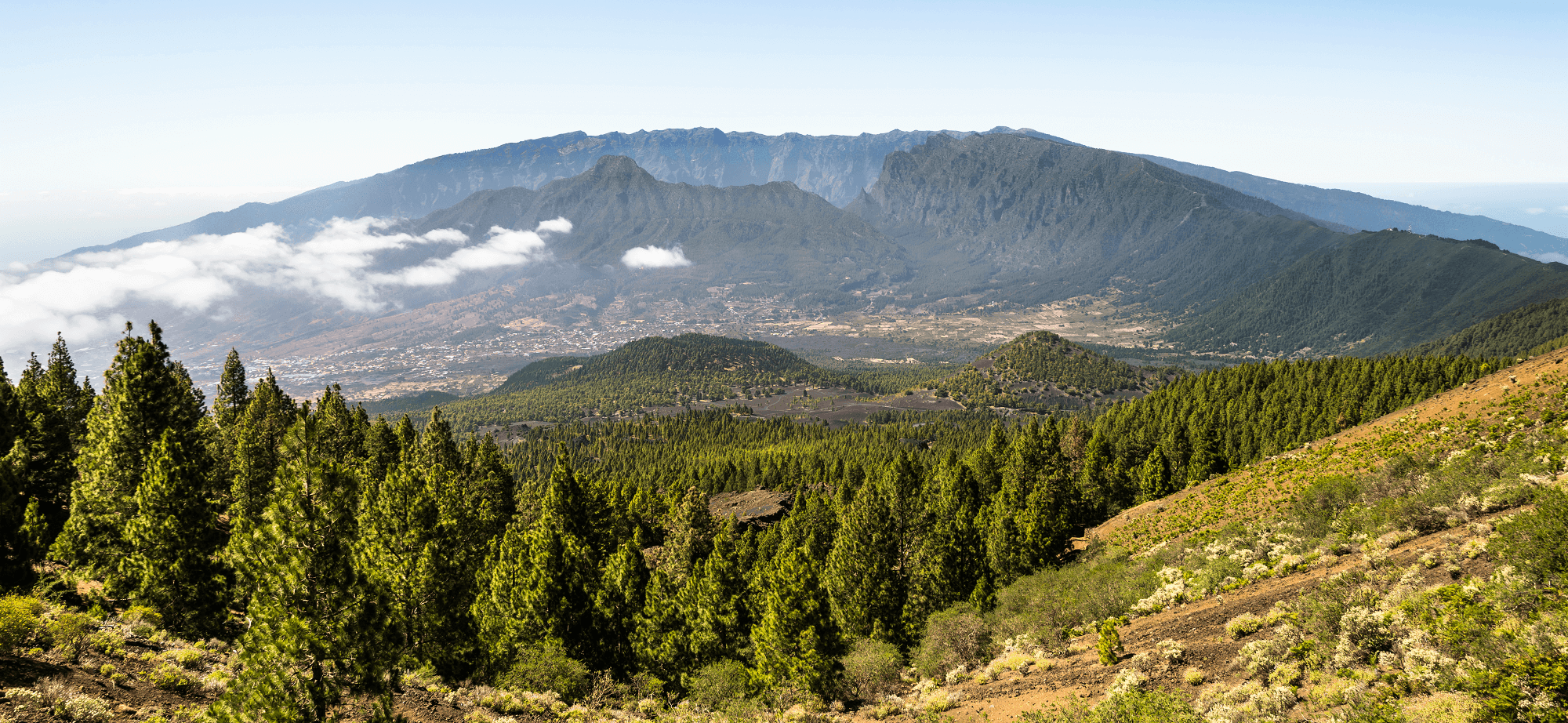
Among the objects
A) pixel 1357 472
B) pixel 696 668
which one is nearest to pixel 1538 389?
pixel 1357 472

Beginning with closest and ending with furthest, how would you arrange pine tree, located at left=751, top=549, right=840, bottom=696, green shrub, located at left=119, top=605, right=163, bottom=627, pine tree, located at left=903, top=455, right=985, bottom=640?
green shrub, located at left=119, top=605, right=163, bottom=627, pine tree, located at left=751, top=549, right=840, bottom=696, pine tree, located at left=903, top=455, right=985, bottom=640

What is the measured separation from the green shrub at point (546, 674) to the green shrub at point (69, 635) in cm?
1996

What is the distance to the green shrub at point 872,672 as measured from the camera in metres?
46.8

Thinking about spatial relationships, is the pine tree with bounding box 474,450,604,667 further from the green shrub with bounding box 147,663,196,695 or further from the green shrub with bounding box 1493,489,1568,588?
the green shrub with bounding box 1493,489,1568,588

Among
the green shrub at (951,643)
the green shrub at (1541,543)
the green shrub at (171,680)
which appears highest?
the green shrub at (1541,543)

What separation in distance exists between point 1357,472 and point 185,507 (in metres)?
82.5

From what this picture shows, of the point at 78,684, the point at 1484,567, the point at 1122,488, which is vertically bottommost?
the point at 1122,488

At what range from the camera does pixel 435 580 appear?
43.6 metres

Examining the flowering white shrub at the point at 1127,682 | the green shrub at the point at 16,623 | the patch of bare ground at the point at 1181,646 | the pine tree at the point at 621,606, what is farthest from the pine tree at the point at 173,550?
the flowering white shrub at the point at 1127,682

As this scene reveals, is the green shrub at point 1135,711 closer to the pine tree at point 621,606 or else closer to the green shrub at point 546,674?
the green shrub at point 546,674

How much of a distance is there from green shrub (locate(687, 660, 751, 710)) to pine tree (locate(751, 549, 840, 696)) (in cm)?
123

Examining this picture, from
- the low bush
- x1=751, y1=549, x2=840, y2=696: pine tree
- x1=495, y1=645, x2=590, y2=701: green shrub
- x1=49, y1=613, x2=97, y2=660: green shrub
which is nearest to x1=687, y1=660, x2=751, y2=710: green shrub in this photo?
x1=751, y1=549, x2=840, y2=696: pine tree

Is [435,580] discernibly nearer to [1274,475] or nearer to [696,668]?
[696,668]

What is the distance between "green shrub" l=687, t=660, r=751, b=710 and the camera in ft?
154
